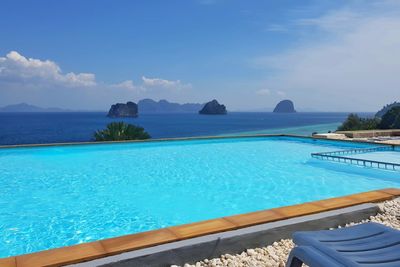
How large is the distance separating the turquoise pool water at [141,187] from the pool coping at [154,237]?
193 cm

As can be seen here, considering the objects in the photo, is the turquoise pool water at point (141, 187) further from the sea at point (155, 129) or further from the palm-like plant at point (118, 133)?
the sea at point (155, 129)

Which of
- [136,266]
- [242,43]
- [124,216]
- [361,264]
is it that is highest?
[242,43]

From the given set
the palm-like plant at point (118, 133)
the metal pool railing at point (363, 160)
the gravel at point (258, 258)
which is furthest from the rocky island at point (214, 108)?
the gravel at point (258, 258)

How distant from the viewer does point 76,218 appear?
5.26 metres

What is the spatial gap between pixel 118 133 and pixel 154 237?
1601 centimetres

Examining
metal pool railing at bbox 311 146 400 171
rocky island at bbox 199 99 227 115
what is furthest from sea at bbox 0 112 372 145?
rocky island at bbox 199 99 227 115

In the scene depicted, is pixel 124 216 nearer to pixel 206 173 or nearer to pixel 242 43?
pixel 206 173

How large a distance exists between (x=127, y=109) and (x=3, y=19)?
348 ft

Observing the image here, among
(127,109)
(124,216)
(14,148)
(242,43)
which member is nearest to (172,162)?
(124,216)

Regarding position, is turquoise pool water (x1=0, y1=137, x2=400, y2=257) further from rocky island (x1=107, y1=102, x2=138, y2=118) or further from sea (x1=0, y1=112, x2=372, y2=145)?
rocky island (x1=107, y1=102, x2=138, y2=118)

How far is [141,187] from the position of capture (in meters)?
7.20

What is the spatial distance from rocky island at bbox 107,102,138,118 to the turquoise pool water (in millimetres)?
120384

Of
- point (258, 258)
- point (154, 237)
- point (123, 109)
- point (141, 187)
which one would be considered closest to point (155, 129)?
point (123, 109)

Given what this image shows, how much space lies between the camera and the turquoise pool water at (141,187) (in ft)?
16.3
